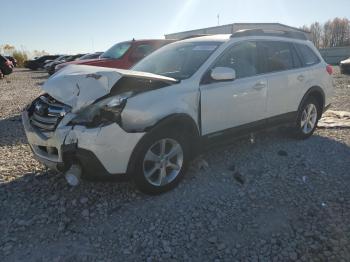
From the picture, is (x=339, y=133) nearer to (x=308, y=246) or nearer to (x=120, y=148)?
(x=308, y=246)

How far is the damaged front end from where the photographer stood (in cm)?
339

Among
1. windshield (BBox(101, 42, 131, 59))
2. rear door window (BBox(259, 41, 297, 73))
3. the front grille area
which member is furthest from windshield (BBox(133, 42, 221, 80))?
windshield (BBox(101, 42, 131, 59))

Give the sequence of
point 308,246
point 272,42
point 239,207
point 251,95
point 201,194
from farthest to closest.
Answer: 1. point 272,42
2. point 251,95
3. point 201,194
4. point 239,207
5. point 308,246

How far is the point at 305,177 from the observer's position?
4441mm

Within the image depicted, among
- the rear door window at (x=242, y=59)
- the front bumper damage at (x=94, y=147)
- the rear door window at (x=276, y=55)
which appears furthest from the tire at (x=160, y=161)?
the rear door window at (x=276, y=55)

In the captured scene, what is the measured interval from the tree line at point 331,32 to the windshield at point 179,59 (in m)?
78.4

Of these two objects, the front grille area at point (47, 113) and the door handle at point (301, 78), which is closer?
the front grille area at point (47, 113)

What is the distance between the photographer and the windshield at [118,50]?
10.0 metres

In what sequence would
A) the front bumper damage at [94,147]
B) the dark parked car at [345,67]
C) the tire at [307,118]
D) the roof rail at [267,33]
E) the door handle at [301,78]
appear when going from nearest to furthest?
the front bumper damage at [94,147]
the roof rail at [267,33]
the door handle at [301,78]
the tire at [307,118]
the dark parked car at [345,67]

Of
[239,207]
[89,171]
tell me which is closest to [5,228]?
[89,171]

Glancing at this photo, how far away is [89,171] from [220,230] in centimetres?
138

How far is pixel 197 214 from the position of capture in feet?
11.8

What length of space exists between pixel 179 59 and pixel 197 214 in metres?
2.18

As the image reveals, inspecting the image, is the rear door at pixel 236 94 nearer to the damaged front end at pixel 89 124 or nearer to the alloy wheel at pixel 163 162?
the alloy wheel at pixel 163 162
